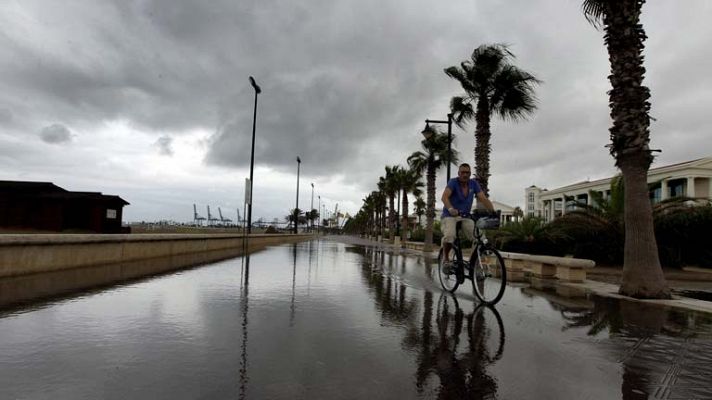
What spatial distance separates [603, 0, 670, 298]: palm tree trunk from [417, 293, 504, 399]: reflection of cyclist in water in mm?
4131

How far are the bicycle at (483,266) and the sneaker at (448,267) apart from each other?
26mm

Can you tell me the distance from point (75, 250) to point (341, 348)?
808cm

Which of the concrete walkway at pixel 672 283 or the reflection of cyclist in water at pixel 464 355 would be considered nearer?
the reflection of cyclist in water at pixel 464 355

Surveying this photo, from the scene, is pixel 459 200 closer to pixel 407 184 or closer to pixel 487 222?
pixel 487 222

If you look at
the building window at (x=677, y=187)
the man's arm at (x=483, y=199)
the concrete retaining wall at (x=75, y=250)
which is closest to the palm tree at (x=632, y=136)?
the man's arm at (x=483, y=199)

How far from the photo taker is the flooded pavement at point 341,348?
3.29m

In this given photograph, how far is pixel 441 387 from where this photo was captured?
3371 millimetres

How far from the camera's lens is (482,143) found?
21.2 metres

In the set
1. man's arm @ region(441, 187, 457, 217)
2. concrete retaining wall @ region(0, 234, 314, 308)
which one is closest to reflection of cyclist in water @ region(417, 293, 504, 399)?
man's arm @ region(441, 187, 457, 217)

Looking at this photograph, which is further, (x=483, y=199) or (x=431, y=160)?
(x=431, y=160)

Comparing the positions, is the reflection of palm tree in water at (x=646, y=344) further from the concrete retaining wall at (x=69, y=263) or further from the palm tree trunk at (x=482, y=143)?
the palm tree trunk at (x=482, y=143)

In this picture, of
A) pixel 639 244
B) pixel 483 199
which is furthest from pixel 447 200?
pixel 639 244

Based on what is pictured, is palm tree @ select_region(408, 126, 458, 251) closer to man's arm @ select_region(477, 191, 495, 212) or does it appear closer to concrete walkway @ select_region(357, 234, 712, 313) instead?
concrete walkway @ select_region(357, 234, 712, 313)

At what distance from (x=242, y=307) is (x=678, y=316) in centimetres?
631
